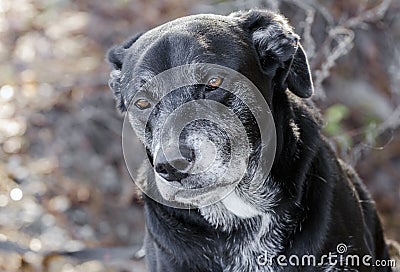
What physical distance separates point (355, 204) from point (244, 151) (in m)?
0.61

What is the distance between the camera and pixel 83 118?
584cm

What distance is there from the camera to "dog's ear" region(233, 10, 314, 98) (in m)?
3.27

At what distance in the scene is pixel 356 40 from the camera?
6215 mm

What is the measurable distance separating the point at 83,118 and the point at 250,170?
2711mm

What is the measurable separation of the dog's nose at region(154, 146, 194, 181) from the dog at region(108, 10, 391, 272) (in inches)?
4.1

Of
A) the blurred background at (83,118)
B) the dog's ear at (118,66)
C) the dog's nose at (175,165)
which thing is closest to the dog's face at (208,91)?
the dog's nose at (175,165)

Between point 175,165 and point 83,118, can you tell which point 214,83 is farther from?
point 83,118

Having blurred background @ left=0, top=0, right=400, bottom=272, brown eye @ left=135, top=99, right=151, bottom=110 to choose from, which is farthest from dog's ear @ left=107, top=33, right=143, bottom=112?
blurred background @ left=0, top=0, right=400, bottom=272

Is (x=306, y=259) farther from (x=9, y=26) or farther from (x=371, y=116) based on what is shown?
(x=9, y=26)

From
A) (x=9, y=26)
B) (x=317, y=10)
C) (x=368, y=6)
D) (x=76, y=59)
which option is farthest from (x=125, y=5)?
(x=368, y=6)

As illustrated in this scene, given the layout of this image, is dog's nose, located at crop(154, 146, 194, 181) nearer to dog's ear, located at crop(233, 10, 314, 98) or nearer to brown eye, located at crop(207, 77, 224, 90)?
brown eye, located at crop(207, 77, 224, 90)

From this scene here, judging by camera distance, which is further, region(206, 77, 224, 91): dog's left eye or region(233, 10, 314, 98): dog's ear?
region(233, 10, 314, 98): dog's ear

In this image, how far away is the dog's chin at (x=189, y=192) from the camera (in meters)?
3.14

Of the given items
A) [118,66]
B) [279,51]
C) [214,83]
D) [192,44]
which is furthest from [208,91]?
[118,66]
